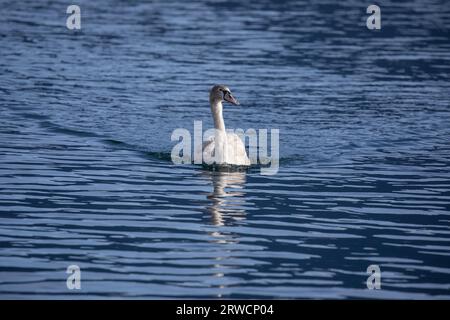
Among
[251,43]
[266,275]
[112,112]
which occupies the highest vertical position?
[251,43]

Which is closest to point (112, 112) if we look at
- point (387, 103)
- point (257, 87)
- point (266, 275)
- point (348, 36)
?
point (257, 87)

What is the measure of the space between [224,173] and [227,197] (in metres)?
2.08

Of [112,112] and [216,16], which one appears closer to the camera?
[112,112]

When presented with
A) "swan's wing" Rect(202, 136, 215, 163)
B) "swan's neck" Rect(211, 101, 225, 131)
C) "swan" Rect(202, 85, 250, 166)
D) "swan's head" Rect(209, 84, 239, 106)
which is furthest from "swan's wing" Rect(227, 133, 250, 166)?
"swan's head" Rect(209, 84, 239, 106)

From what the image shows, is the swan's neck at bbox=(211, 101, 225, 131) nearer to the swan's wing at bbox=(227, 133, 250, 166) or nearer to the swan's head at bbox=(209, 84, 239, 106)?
the swan's head at bbox=(209, 84, 239, 106)

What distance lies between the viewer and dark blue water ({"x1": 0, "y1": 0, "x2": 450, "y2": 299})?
44.7 ft

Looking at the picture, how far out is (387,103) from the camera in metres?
26.4

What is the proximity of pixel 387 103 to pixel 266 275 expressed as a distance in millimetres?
13720

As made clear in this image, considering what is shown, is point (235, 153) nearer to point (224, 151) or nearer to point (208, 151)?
point (224, 151)

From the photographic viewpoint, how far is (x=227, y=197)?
17625mm

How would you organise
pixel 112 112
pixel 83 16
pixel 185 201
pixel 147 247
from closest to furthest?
pixel 147 247
pixel 185 201
pixel 112 112
pixel 83 16

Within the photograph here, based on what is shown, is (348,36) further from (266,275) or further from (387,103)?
(266,275)

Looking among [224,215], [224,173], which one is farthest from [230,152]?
[224,215]

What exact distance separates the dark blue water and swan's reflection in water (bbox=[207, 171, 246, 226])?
39 millimetres
